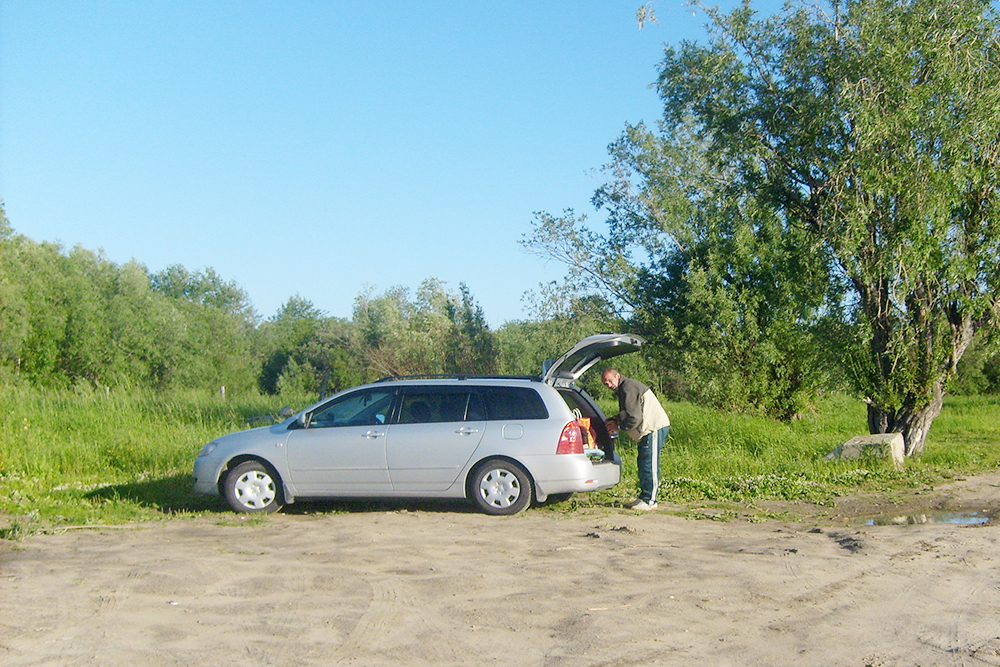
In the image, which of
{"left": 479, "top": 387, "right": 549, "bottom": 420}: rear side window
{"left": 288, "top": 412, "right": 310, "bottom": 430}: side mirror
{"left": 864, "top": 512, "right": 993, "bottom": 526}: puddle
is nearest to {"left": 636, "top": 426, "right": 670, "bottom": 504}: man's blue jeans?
{"left": 479, "top": 387, "right": 549, "bottom": 420}: rear side window

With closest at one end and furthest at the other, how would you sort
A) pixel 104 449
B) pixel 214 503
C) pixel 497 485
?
pixel 497 485, pixel 214 503, pixel 104 449

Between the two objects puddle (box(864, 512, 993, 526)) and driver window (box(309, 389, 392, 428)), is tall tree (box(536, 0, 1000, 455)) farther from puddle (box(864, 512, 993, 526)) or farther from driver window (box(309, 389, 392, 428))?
driver window (box(309, 389, 392, 428))

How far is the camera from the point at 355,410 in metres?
11.3

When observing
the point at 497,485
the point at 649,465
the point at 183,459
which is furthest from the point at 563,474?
the point at 183,459

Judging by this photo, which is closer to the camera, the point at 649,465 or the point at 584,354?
the point at 649,465

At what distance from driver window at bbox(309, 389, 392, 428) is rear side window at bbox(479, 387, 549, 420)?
1.24 m

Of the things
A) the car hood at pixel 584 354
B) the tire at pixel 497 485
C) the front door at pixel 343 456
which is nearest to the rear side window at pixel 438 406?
the front door at pixel 343 456

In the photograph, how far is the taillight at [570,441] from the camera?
34.7ft

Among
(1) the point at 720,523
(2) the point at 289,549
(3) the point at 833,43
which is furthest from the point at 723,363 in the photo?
(2) the point at 289,549

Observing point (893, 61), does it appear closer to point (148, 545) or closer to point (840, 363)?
point (840, 363)

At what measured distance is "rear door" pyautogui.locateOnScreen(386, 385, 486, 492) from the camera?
10.8m

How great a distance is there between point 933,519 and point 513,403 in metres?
4.95

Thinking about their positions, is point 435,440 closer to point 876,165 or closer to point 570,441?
point 570,441

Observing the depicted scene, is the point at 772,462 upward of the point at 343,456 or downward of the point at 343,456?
downward
